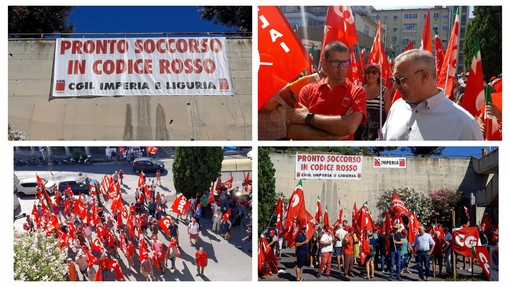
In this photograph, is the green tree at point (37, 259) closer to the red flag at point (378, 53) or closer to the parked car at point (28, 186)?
the parked car at point (28, 186)

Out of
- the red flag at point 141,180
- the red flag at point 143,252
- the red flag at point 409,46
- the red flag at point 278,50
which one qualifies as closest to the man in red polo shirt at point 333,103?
the red flag at point 278,50

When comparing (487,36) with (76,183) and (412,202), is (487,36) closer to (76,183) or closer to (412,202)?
(412,202)

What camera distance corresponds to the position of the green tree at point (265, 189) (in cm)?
680

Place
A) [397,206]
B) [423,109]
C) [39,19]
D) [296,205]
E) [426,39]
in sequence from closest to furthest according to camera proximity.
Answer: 1. [423,109]
2. [426,39]
3. [296,205]
4. [397,206]
5. [39,19]

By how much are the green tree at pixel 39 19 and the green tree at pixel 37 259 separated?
2401 millimetres

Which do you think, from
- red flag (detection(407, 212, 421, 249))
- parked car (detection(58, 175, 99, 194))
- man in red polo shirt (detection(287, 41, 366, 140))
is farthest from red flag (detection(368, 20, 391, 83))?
parked car (detection(58, 175, 99, 194))

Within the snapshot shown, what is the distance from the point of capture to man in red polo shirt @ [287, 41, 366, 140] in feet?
21.7

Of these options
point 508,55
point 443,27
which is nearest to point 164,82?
point 443,27

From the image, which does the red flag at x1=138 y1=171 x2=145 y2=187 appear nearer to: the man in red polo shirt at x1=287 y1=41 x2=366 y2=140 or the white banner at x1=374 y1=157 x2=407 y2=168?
the man in red polo shirt at x1=287 y1=41 x2=366 y2=140

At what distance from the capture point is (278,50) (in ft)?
21.8

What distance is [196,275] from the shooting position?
6.90 metres

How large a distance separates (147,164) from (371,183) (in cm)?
256

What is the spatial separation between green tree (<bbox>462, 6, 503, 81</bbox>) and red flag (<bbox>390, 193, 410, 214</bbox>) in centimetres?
178

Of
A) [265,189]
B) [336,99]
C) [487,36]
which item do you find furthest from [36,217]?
[487,36]
